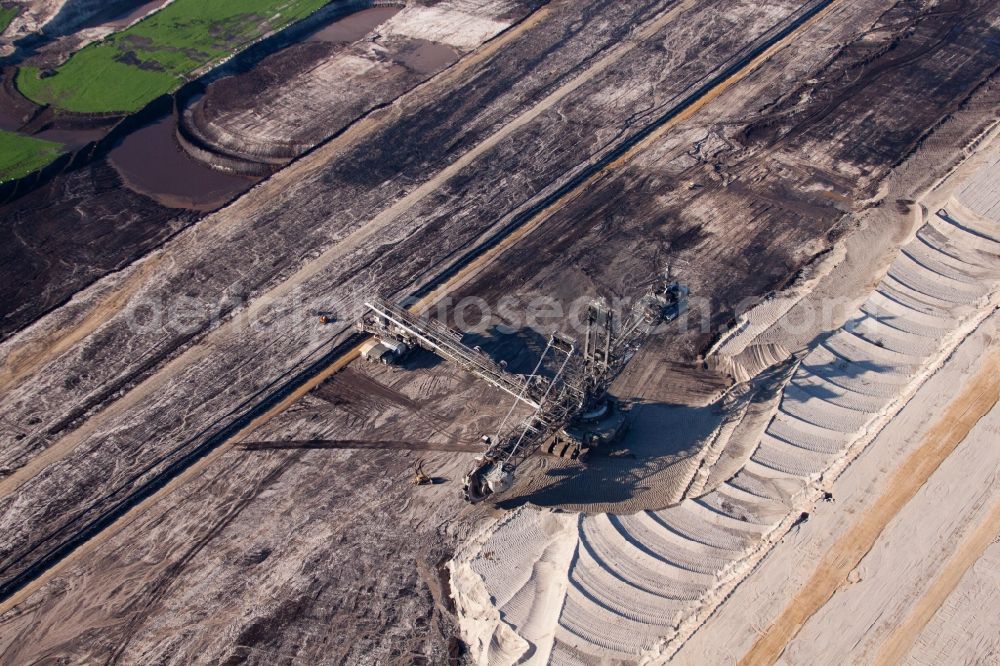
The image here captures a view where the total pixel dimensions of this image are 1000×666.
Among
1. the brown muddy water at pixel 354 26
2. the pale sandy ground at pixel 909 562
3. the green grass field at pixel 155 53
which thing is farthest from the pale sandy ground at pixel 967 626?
the green grass field at pixel 155 53

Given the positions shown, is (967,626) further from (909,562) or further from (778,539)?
(778,539)

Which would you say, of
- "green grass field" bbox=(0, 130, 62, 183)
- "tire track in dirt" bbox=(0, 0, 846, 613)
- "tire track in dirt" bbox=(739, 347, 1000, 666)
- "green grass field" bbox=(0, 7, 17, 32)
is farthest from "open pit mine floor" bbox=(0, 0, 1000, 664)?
"green grass field" bbox=(0, 7, 17, 32)

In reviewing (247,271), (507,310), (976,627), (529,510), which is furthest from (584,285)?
(976,627)

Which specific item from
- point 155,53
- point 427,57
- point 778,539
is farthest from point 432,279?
point 155,53

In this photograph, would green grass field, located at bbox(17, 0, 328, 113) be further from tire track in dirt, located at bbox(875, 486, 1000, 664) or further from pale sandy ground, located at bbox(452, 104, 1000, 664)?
tire track in dirt, located at bbox(875, 486, 1000, 664)

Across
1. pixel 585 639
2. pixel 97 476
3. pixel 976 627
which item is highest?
pixel 97 476

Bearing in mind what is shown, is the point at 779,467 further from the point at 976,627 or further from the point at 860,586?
the point at 976,627
